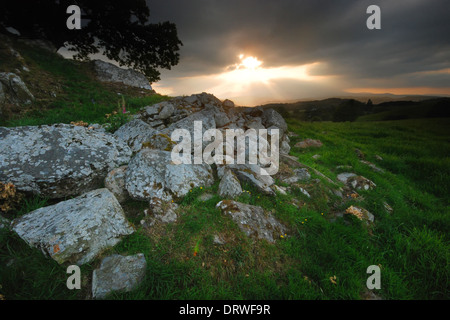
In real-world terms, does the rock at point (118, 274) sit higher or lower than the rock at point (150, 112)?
lower

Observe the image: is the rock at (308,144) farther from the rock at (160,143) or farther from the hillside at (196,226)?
the rock at (160,143)

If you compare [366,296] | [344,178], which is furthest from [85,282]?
[344,178]

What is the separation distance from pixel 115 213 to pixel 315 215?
5.03m

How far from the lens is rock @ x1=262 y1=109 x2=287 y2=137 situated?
1130cm

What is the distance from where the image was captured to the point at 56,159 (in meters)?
4.55

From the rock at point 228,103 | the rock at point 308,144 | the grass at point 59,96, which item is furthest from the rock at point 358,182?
the grass at point 59,96

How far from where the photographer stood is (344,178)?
7535 mm

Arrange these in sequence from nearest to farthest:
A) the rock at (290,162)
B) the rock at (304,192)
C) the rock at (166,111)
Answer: the rock at (304,192) → the rock at (290,162) → the rock at (166,111)

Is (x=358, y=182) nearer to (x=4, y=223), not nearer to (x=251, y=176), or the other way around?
(x=251, y=176)

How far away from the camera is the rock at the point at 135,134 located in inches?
264

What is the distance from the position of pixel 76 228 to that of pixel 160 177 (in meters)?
2.13

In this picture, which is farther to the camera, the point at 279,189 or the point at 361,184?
the point at 361,184

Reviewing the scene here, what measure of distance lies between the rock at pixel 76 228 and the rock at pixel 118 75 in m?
19.2

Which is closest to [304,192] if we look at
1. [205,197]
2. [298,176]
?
[298,176]
